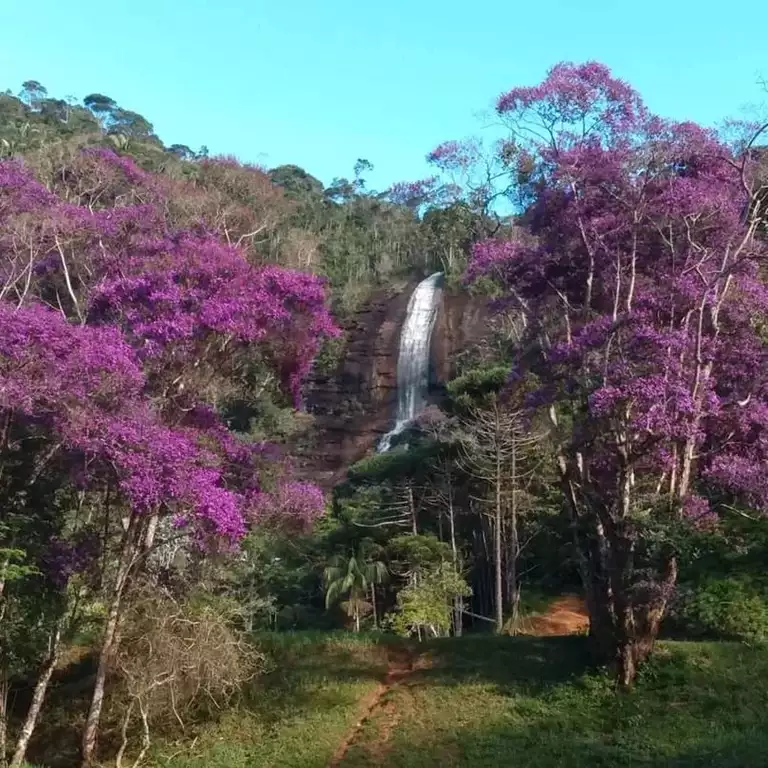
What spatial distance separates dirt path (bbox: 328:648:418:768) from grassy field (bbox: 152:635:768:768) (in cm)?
3

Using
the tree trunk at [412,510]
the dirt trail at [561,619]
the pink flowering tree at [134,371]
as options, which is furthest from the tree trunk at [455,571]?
the pink flowering tree at [134,371]

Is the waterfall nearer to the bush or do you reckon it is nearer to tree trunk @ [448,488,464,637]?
tree trunk @ [448,488,464,637]

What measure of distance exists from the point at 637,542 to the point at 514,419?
306 inches

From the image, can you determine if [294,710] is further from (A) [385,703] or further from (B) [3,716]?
(B) [3,716]

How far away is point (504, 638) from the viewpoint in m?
12.8

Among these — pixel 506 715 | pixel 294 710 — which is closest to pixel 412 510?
pixel 294 710

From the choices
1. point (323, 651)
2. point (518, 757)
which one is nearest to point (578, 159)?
point (518, 757)

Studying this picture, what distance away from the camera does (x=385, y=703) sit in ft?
38.4

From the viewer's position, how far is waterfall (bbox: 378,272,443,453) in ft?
120

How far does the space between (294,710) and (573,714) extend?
12.6 feet

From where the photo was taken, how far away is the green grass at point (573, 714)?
372 inches

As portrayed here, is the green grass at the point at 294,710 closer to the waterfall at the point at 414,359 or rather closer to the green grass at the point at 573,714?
the green grass at the point at 573,714

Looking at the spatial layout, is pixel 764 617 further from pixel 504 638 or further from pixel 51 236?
pixel 51 236

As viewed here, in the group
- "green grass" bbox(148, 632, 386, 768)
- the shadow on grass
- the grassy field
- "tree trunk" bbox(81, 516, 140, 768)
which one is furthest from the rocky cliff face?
"tree trunk" bbox(81, 516, 140, 768)
